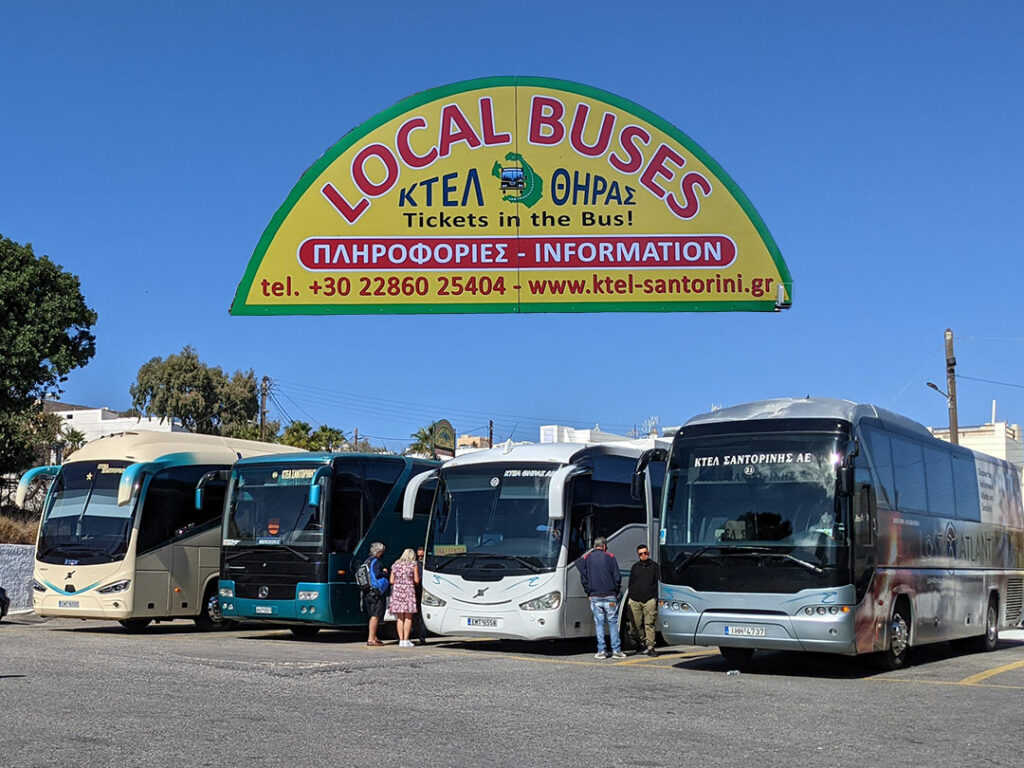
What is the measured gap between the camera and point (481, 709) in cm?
1054

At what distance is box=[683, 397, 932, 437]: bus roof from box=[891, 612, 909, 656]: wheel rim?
2.48 meters

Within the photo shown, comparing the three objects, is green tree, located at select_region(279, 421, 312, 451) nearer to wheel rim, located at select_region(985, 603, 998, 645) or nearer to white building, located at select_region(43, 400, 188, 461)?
white building, located at select_region(43, 400, 188, 461)

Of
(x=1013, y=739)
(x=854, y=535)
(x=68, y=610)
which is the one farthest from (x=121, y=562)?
(x=1013, y=739)

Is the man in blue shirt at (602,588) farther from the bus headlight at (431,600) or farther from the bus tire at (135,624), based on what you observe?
the bus tire at (135,624)

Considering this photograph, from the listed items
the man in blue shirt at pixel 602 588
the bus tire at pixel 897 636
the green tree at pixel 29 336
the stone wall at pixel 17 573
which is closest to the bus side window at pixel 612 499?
the man in blue shirt at pixel 602 588

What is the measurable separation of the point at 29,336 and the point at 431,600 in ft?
80.0

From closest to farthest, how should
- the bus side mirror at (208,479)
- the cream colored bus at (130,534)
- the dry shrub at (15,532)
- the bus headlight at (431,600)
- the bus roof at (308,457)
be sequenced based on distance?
1. the bus headlight at (431,600)
2. the bus roof at (308,457)
3. the cream colored bus at (130,534)
4. the bus side mirror at (208,479)
5. the dry shrub at (15,532)

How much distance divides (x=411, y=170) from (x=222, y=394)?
57.7 m

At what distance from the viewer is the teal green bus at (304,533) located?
19672 millimetres

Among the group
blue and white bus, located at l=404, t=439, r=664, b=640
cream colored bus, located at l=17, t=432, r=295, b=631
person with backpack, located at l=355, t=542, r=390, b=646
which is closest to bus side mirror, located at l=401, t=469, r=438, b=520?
blue and white bus, located at l=404, t=439, r=664, b=640

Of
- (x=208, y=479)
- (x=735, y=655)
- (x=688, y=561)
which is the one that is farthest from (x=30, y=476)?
(x=735, y=655)

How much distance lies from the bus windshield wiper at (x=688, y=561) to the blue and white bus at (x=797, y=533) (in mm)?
12

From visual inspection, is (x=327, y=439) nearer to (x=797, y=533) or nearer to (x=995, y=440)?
(x=995, y=440)

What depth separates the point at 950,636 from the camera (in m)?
17.2
